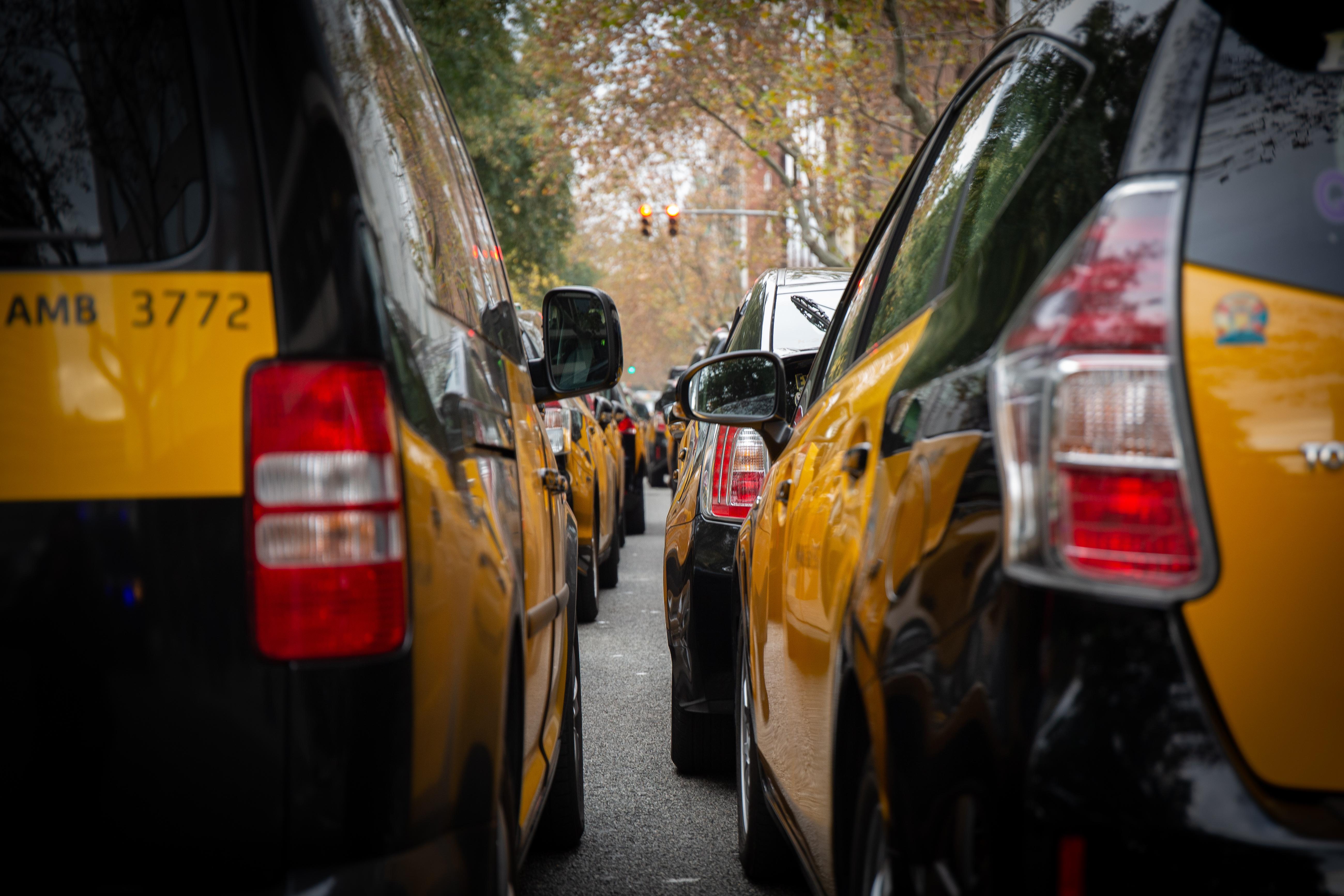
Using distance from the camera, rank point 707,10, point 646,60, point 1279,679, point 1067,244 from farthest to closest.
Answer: point 646,60 < point 707,10 < point 1067,244 < point 1279,679

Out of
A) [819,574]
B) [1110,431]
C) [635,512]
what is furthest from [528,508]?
[635,512]

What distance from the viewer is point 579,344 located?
372 centimetres

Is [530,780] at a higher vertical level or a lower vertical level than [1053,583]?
lower

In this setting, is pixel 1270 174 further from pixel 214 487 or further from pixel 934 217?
pixel 214 487

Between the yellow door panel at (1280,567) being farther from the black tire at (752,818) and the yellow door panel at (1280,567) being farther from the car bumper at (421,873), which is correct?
the black tire at (752,818)

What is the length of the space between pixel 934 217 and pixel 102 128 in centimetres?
156

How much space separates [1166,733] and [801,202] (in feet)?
74.1

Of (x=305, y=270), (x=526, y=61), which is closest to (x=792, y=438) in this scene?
(x=305, y=270)

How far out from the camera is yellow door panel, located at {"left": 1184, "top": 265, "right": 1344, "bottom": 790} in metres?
1.30

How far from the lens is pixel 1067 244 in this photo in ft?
5.00

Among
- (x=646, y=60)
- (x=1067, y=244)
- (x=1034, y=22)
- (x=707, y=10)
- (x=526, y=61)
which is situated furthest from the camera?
(x=526, y=61)

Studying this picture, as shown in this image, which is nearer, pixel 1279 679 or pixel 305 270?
pixel 1279 679

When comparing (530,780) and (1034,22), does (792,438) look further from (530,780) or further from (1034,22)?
(1034,22)

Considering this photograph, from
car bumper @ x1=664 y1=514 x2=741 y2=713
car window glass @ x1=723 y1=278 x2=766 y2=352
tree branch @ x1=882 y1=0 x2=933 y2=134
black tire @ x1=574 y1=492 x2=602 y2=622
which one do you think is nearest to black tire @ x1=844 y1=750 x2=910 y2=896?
car bumper @ x1=664 y1=514 x2=741 y2=713
